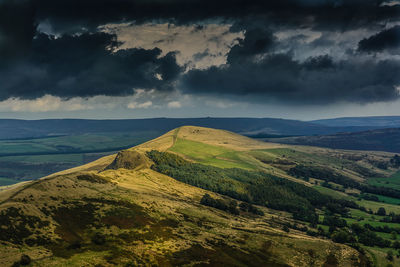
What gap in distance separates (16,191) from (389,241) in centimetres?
20886

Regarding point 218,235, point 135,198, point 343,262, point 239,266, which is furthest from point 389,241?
point 135,198

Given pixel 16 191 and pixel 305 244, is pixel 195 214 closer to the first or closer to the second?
pixel 305 244

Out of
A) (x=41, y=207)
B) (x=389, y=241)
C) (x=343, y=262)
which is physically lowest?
(x=389, y=241)

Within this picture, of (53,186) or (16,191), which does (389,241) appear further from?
(16,191)

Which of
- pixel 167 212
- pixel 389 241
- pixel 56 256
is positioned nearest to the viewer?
pixel 56 256

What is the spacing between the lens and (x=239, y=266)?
95625 mm

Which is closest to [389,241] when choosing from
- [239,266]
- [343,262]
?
[343,262]

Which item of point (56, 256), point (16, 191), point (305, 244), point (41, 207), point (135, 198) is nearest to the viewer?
point (56, 256)

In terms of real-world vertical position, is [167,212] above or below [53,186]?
below

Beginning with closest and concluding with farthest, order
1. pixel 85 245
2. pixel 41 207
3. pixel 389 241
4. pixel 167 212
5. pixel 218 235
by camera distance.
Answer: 1. pixel 85 245
2. pixel 41 207
3. pixel 218 235
4. pixel 167 212
5. pixel 389 241

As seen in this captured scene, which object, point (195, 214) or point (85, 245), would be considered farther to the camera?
point (195, 214)

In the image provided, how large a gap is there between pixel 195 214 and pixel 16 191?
3397 inches

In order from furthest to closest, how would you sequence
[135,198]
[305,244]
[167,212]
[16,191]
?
[135,198] → [167,212] → [305,244] → [16,191]

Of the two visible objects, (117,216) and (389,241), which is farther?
(389,241)
